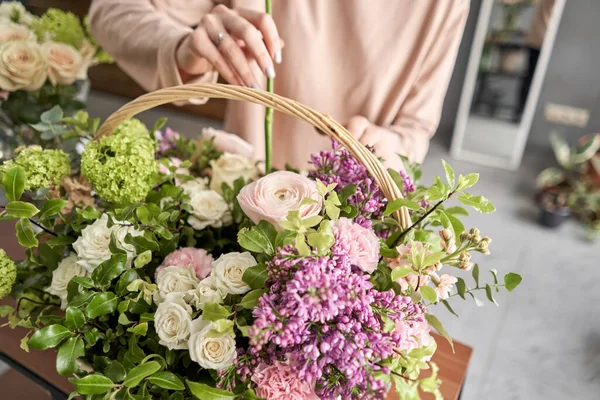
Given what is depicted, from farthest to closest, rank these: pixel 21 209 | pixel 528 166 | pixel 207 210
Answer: pixel 528 166 → pixel 207 210 → pixel 21 209

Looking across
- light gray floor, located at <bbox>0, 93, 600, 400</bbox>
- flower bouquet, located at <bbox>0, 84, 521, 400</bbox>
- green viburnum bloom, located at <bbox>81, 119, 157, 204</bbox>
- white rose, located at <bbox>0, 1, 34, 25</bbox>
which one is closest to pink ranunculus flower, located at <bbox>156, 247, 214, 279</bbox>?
flower bouquet, located at <bbox>0, 84, 521, 400</bbox>

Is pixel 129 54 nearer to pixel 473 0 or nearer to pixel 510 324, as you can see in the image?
pixel 510 324

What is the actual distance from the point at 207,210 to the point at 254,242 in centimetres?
21

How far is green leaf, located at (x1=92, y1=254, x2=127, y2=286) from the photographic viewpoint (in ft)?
1.94

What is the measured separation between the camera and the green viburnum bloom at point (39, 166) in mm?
683

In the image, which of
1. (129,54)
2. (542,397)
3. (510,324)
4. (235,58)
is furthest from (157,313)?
(510,324)

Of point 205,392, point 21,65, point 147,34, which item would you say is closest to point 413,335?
point 205,392

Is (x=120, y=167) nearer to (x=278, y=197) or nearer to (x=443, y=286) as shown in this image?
(x=278, y=197)

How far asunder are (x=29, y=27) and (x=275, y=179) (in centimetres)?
94

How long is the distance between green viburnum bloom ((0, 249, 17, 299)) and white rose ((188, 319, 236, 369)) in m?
0.32

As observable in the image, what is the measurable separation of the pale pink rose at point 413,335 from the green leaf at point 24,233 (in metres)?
0.51

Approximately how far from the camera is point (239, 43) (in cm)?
79

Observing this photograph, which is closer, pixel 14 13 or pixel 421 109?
pixel 421 109

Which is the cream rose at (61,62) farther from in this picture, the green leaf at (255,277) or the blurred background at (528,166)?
the blurred background at (528,166)
